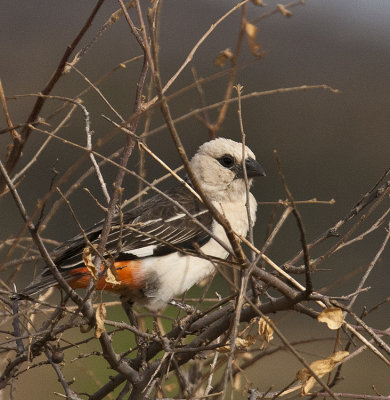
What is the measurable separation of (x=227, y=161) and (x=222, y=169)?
60 mm

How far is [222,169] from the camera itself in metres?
4.69

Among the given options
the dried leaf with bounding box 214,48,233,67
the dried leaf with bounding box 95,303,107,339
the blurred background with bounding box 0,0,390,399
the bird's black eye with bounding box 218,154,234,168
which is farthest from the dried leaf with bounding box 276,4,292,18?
the blurred background with bounding box 0,0,390,399

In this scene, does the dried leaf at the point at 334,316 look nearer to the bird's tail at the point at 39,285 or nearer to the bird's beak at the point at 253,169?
the bird's tail at the point at 39,285

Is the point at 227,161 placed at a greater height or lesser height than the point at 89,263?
lesser

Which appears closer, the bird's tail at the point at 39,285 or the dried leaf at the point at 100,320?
the dried leaf at the point at 100,320

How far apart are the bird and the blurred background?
11.0 feet

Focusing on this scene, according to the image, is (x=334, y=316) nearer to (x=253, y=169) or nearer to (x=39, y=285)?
(x=39, y=285)

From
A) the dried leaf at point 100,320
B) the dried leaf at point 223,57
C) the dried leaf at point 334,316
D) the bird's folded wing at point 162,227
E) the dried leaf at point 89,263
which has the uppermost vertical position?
the dried leaf at point 223,57

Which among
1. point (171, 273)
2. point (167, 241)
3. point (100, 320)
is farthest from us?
point (167, 241)

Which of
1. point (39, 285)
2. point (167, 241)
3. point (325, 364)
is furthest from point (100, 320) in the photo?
point (167, 241)

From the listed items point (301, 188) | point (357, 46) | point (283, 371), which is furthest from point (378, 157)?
point (283, 371)

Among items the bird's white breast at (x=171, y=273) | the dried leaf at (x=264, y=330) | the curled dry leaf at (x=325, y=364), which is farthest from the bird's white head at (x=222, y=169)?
the curled dry leaf at (x=325, y=364)

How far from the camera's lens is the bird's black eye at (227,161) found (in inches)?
185

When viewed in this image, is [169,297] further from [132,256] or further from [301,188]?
[301,188]
